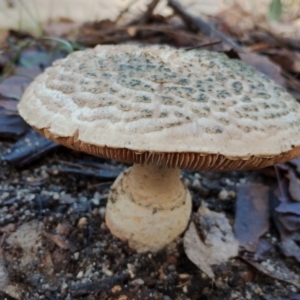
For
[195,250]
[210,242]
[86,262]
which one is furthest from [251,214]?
[86,262]

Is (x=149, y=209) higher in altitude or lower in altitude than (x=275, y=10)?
lower

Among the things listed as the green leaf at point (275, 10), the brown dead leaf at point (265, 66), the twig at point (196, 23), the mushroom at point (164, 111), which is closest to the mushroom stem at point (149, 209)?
the mushroom at point (164, 111)

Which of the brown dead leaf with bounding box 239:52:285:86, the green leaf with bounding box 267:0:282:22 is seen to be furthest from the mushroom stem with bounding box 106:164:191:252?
the brown dead leaf with bounding box 239:52:285:86

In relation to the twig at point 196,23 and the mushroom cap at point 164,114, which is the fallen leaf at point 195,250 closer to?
the mushroom cap at point 164,114

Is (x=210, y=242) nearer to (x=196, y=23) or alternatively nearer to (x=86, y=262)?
(x=86, y=262)

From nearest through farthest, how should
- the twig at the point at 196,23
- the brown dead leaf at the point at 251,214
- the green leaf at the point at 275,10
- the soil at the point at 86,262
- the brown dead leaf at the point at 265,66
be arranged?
the green leaf at the point at 275,10, the soil at the point at 86,262, the brown dead leaf at the point at 251,214, the brown dead leaf at the point at 265,66, the twig at the point at 196,23

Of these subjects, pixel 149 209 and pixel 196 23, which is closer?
pixel 149 209
